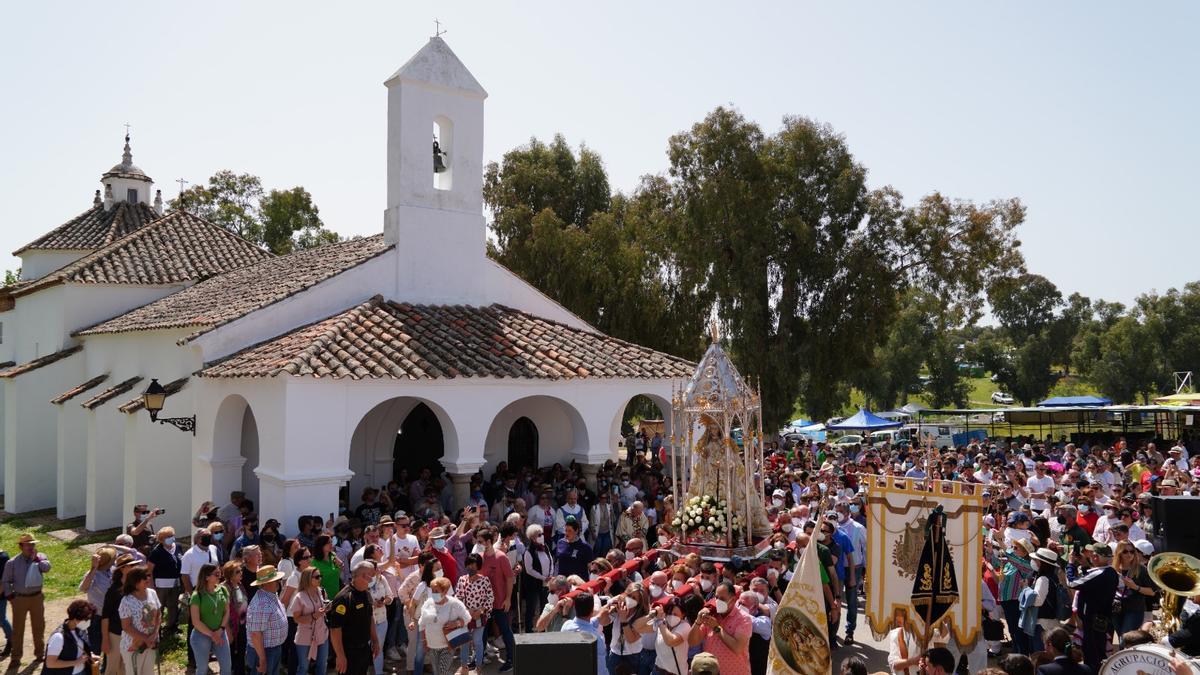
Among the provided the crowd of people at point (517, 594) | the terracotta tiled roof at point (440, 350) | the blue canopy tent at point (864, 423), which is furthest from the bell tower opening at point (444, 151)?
the blue canopy tent at point (864, 423)

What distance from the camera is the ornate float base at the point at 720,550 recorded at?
1188cm

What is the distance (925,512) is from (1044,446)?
19.3m

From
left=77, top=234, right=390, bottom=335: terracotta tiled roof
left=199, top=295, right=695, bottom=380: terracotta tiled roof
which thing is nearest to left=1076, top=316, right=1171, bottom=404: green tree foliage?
left=199, top=295, right=695, bottom=380: terracotta tiled roof

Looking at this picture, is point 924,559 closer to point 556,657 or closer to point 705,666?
point 705,666

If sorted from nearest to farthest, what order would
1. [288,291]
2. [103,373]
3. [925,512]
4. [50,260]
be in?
[925,512] → [288,291] → [103,373] → [50,260]

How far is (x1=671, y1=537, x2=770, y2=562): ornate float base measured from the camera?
11883 millimetres

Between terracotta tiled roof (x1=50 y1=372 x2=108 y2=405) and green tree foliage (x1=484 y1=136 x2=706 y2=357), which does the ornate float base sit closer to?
terracotta tiled roof (x1=50 y1=372 x2=108 y2=405)

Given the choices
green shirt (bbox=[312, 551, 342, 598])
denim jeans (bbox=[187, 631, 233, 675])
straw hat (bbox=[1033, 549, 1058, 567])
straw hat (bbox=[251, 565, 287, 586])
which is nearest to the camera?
straw hat (bbox=[251, 565, 287, 586])

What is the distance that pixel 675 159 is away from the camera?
90.3ft

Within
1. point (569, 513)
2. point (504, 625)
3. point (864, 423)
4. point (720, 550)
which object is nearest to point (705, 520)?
point (720, 550)

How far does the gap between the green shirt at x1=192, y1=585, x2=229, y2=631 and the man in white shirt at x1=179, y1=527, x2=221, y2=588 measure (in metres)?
1.35

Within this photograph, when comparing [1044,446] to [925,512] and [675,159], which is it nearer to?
[675,159]

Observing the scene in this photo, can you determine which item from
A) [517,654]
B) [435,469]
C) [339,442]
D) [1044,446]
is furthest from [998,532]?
[1044,446]

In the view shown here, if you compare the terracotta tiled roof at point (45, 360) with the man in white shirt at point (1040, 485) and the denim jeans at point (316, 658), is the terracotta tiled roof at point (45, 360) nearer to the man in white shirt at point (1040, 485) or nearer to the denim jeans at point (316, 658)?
the denim jeans at point (316, 658)
